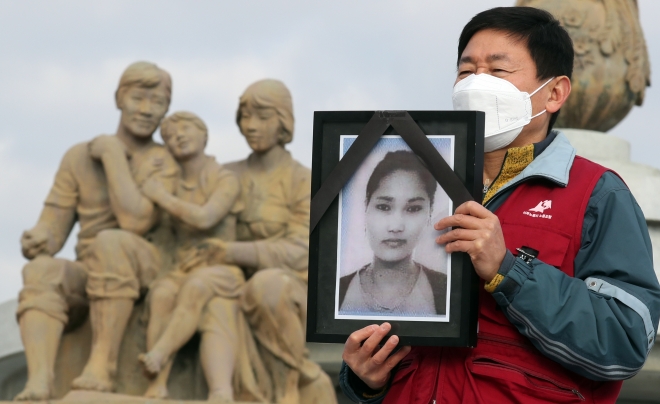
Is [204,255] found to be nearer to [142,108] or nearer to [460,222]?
[142,108]

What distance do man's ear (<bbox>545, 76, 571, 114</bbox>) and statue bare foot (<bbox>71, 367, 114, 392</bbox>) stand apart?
5.07 metres

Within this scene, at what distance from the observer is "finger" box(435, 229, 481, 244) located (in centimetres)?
234

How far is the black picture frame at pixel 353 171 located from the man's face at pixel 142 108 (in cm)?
554

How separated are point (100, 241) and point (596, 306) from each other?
551cm

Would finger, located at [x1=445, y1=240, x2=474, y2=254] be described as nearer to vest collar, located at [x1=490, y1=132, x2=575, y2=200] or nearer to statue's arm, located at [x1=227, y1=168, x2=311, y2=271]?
vest collar, located at [x1=490, y1=132, x2=575, y2=200]

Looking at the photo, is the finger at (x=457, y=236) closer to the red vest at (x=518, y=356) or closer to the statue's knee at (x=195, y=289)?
the red vest at (x=518, y=356)

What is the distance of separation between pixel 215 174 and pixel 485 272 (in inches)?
225

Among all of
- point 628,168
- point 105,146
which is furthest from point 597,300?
point 105,146

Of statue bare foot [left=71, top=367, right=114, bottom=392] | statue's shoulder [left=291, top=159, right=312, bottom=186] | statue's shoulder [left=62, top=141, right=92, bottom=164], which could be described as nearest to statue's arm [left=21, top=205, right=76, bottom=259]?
statue's shoulder [left=62, top=141, right=92, bottom=164]

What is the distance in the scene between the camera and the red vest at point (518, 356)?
2377 millimetres

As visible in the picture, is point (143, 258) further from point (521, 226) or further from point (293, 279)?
point (521, 226)

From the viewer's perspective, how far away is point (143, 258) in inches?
303

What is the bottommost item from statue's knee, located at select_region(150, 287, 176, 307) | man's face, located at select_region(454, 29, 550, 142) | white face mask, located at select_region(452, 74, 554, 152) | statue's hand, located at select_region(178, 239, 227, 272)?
statue's knee, located at select_region(150, 287, 176, 307)

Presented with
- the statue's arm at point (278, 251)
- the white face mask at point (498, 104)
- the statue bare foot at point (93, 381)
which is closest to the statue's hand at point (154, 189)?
the statue's arm at point (278, 251)
